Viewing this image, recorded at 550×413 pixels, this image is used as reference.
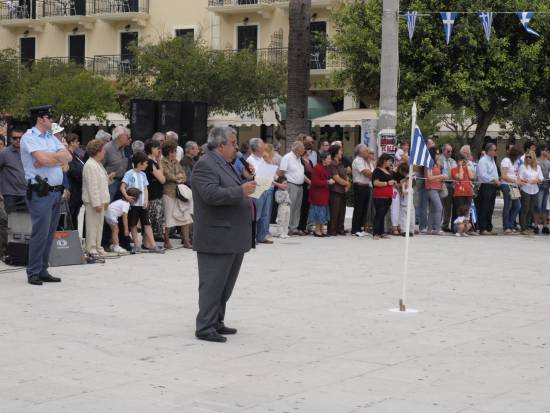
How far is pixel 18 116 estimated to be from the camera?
42.7m

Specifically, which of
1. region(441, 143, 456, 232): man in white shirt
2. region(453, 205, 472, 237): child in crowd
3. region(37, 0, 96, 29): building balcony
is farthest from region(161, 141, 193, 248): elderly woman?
region(37, 0, 96, 29): building balcony

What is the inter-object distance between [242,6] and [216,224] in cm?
3864

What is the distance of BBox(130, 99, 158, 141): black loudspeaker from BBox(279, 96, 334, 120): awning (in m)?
23.3

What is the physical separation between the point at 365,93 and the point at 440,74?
→ 2.51m

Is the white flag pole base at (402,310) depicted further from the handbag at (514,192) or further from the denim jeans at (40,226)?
the handbag at (514,192)

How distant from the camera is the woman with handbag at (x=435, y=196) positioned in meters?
21.0

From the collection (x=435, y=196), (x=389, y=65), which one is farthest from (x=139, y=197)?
(x=435, y=196)

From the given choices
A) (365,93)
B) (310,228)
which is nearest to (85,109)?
(365,93)

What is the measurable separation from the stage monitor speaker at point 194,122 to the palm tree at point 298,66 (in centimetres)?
474

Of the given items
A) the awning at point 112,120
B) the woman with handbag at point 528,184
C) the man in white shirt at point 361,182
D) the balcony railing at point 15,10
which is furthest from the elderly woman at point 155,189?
the balcony railing at point 15,10

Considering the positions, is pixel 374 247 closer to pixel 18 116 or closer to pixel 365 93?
pixel 365 93

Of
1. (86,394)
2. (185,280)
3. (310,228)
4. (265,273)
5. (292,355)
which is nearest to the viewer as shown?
(86,394)

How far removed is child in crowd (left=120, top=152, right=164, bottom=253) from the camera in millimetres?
15695

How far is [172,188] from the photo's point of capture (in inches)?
653
